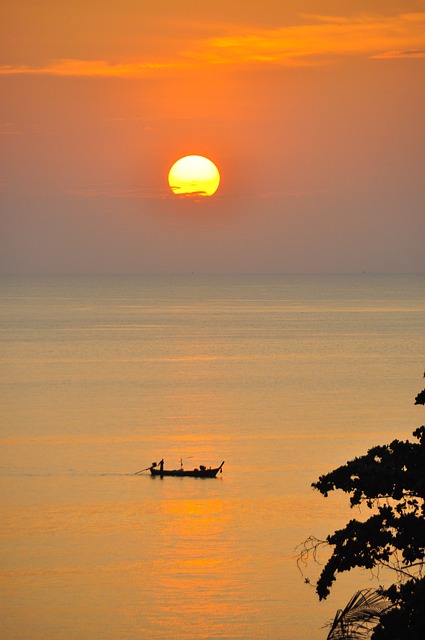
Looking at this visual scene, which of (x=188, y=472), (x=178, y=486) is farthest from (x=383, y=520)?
(x=188, y=472)

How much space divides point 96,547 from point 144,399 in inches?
1571

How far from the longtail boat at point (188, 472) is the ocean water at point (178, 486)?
36 cm

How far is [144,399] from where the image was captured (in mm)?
81188

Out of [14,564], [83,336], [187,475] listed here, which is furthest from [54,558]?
[83,336]

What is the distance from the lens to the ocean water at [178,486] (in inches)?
1394

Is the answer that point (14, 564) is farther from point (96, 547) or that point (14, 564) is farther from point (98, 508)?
point (98, 508)

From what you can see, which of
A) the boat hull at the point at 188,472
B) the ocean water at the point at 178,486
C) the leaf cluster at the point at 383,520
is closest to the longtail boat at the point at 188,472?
the boat hull at the point at 188,472

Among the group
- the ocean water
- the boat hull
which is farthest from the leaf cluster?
the boat hull

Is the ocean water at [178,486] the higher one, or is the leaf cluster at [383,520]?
the ocean water at [178,486]

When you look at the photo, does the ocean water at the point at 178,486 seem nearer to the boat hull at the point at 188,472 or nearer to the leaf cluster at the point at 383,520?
the boat hull at the point at 188,472

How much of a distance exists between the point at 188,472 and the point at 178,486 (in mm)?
1055

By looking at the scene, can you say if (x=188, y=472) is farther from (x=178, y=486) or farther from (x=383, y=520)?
(x=383, y=520)

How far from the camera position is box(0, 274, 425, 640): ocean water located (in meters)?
35.4

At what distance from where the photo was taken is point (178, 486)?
52.0 meters
